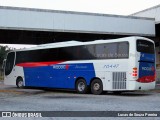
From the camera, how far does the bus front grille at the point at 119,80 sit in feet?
63.3

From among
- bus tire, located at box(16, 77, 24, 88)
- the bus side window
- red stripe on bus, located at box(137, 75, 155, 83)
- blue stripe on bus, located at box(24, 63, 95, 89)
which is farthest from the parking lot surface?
bus tire, located at box(16, 77, 24, 88)

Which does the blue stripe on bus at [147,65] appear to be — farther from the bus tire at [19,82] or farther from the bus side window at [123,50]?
the bus tire at [19,82]

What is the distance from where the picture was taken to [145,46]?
19.9 metres

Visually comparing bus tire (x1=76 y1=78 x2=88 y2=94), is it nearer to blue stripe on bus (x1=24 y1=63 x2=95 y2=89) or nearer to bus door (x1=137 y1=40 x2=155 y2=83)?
blue stripe on bus (x1=24 y1=63 x2=95 y2=89)

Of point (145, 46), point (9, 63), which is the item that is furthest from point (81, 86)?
point (9, 63)

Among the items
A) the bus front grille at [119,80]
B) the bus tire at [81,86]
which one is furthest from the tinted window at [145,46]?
the bus tire at [81,86]

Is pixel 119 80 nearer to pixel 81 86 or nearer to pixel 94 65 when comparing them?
pixel 94 65

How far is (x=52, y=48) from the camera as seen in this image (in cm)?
2373

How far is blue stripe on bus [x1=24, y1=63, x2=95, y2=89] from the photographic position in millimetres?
21297

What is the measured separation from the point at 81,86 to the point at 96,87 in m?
1.24

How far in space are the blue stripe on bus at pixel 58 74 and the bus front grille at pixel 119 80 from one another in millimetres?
1596

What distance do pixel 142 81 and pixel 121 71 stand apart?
1.25m

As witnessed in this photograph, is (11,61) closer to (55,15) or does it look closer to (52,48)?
(52,48)

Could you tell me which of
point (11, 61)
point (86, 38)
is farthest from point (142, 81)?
point (86, 38)
